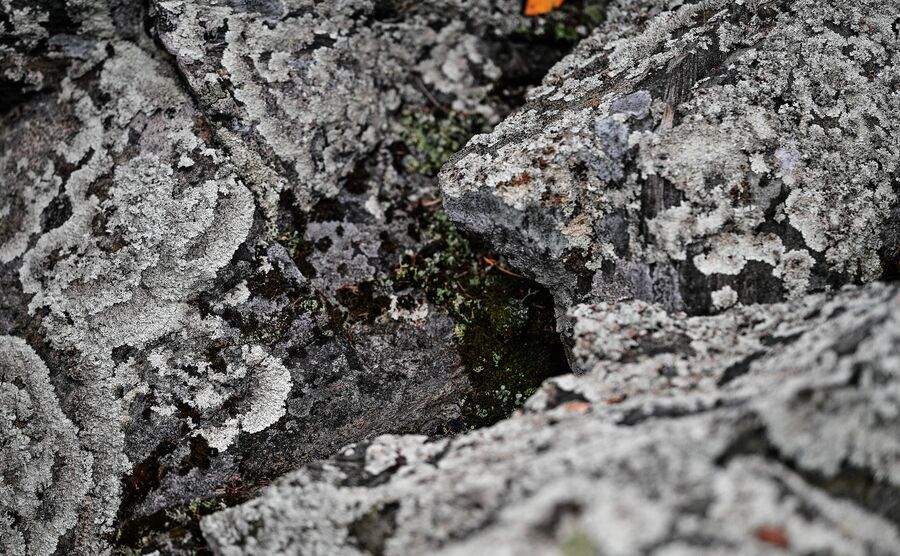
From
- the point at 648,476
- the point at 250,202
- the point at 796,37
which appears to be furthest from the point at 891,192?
the point at 250,202

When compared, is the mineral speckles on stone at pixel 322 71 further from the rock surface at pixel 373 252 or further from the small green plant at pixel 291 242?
the small green plant at pixel 291 242

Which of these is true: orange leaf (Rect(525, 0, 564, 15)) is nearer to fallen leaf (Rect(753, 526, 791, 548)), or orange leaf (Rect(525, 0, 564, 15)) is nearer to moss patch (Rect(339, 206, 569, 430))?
moss patch (Rect(339, 206, 569, 430))

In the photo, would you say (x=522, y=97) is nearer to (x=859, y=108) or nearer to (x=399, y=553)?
(x=859, y=108)

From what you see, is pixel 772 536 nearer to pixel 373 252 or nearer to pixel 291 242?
pixel 373 252

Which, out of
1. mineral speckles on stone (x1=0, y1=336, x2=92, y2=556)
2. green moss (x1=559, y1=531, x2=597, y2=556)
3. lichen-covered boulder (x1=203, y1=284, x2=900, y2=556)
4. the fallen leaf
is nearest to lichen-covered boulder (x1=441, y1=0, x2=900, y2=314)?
lichen-covered boulder (x1=203, y1=284, x2=900, y2=556)

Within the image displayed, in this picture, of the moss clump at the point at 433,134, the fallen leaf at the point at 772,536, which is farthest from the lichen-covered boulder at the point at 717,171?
the fallen leaf at the point at 772,536
